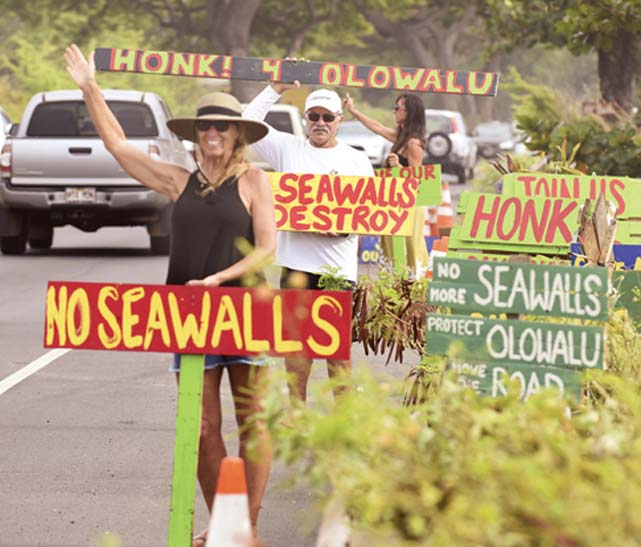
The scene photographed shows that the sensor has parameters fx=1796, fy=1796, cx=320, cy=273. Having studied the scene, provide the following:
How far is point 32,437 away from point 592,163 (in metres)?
8.81

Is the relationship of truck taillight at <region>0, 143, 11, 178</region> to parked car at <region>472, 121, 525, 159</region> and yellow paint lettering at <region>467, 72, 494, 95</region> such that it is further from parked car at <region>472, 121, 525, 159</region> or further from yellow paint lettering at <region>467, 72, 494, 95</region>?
parked car at <region>472, 121, 525, 159</region>

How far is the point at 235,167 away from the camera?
6.41 metres

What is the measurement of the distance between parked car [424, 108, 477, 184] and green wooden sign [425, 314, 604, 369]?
3876cm

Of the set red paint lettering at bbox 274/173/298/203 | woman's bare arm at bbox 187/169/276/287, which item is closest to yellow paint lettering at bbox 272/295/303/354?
woman's bare arm at bbox 187/169/276/287

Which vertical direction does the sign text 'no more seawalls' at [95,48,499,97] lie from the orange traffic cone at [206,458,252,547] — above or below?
above

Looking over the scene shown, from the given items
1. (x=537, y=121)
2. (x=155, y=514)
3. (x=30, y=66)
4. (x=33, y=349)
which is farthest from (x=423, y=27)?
(x=155, y=514)

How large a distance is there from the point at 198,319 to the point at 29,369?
6499mm

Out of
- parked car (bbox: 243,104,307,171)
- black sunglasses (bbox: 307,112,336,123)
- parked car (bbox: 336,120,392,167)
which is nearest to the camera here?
black sunglasses (bbox: 307,112,336,123)

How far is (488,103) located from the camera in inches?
3492

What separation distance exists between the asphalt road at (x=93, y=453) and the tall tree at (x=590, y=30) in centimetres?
658

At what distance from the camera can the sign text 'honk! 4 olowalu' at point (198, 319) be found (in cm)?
568

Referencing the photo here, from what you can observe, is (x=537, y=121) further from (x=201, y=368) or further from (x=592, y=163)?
(x=201, y=368)

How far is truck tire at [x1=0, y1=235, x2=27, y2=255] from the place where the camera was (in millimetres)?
22391

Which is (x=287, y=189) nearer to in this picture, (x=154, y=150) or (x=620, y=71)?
(x=154, y=150)
